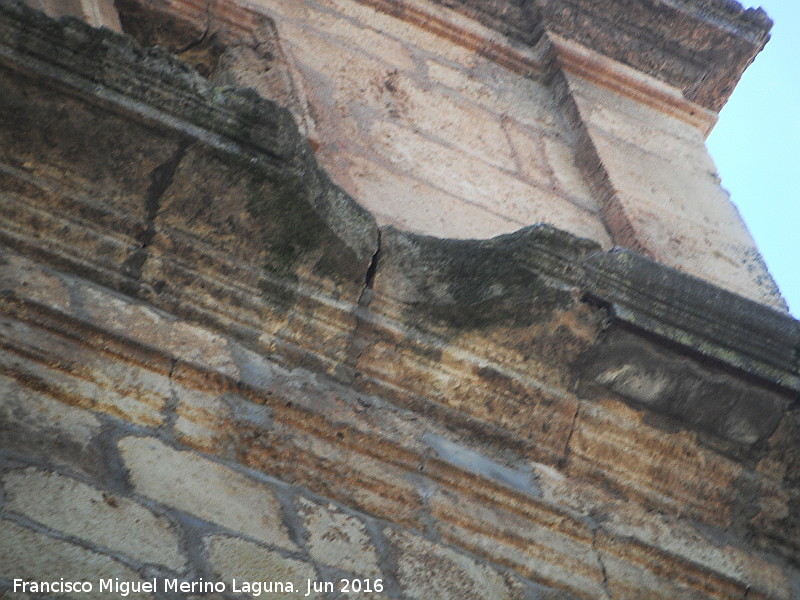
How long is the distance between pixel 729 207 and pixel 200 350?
256 centimetres

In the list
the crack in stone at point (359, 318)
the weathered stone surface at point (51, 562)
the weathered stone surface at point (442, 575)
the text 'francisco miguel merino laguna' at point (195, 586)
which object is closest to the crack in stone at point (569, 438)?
the weathered stone surface at point (442, 575)

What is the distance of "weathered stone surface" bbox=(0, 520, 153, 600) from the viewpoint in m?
1.78

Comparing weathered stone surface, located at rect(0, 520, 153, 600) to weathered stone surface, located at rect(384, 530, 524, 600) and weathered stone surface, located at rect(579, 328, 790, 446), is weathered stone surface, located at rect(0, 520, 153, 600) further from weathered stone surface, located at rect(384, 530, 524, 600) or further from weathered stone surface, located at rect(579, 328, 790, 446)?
weathered stone surface, located at rect(579, 328, 790, 446)

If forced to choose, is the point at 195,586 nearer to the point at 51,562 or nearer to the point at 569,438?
the point at 51,562

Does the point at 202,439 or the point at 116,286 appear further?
the point at 116,286

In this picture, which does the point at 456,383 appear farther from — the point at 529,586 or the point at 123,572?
the point at 123,572

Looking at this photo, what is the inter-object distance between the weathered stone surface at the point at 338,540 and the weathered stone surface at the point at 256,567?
78 mm

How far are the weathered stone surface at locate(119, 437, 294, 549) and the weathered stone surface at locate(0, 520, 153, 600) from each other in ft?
0.79

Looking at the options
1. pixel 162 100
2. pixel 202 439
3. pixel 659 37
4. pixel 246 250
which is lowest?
pixel 202 439

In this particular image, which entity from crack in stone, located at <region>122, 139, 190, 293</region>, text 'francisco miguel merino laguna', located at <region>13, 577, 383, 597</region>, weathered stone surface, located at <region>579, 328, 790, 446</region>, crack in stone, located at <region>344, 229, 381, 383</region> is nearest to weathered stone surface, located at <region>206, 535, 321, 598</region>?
text 'francisco miguel merino laguna', located at <region>13, 577, 383, 597</region>

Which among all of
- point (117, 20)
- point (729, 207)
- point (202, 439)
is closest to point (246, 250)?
point (202, 439)

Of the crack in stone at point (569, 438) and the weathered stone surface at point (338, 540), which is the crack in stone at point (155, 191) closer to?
the weathered stone surface at point (338, 540)

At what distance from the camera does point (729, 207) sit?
4.29 metres

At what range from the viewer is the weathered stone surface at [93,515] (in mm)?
1926
